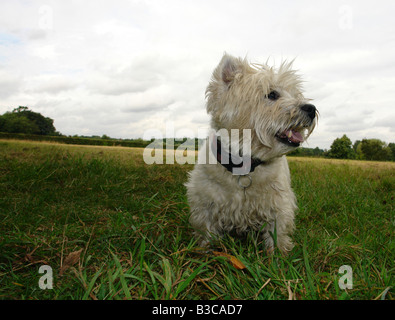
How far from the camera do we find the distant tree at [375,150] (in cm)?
7009

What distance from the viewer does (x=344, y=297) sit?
215 cm

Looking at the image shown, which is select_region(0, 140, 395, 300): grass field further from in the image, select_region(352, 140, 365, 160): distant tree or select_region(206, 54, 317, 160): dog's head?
select_region(352, 140, 365, 160): distant tree

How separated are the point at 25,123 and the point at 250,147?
55.9m

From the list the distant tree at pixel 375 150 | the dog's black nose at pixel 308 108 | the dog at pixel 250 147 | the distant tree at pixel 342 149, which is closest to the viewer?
the dog's black nose at pixel 308 108

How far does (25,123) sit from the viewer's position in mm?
48906

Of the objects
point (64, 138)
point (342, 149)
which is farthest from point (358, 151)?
point (64, 138)

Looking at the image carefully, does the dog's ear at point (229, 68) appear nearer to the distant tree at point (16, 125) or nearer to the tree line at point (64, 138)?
the tree line at point (64, 138)

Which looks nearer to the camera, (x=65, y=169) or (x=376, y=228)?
(x=376, y=228)

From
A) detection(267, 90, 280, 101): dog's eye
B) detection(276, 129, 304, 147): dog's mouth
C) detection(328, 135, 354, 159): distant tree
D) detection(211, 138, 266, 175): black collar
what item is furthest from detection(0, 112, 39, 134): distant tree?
detection(328, 135, 354, 159): distant tree

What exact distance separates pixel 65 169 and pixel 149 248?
354cm

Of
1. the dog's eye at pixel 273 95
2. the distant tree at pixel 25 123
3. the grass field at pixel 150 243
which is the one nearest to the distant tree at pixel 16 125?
the distant tree at pixel 25 123

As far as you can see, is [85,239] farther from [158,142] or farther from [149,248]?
[158,142]
